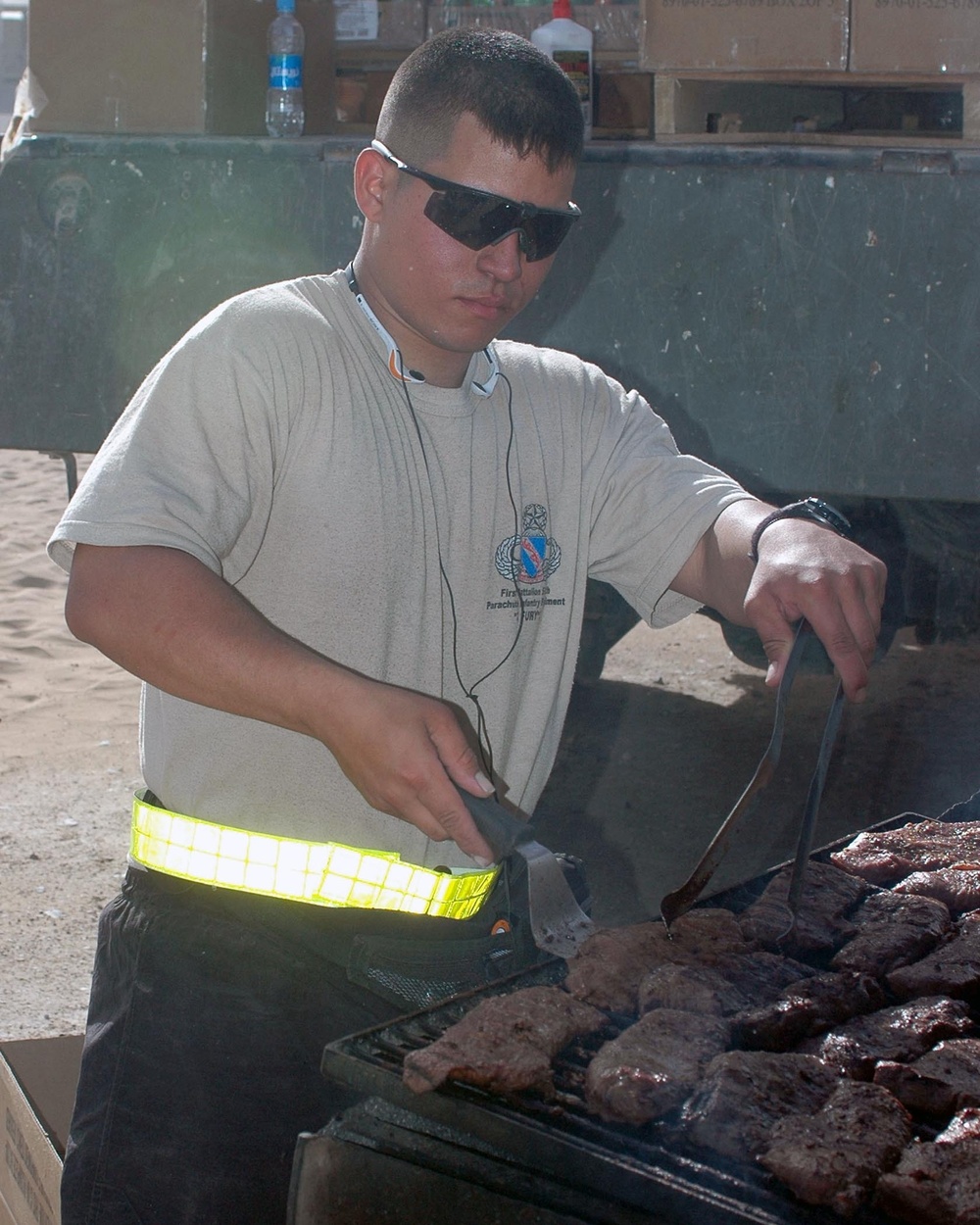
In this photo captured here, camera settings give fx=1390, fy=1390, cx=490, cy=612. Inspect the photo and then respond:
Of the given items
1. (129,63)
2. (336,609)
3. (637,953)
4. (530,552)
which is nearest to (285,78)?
(129,63)

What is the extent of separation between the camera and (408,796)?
1.73 meters

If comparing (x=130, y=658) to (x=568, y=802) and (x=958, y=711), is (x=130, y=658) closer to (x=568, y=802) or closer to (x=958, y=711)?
(x=568, y=802)

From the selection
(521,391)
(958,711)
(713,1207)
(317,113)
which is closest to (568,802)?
(958,711)

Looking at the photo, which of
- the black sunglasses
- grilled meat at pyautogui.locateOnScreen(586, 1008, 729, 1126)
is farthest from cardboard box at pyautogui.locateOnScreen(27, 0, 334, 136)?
grilled meat at pyautogui.locateOnScreen(586, 1008, 729, 1126)

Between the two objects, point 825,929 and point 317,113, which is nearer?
point 825,929

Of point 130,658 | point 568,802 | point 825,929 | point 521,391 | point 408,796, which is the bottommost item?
point 568,802

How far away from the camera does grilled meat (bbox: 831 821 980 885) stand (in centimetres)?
264

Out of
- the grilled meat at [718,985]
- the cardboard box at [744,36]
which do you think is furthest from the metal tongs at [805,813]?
the cardboard box at [744,36]

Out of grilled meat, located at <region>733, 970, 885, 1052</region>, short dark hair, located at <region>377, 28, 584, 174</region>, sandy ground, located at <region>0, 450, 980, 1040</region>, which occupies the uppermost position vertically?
short dark hair, located at <region>377, 28, 584, 174</region>

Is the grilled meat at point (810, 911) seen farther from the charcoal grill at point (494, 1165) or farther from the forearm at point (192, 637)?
the forearm at point (192, 637)

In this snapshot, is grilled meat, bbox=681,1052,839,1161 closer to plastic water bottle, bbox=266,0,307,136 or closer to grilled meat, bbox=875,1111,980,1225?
grilled meat, bbox=875,1111,980,1225

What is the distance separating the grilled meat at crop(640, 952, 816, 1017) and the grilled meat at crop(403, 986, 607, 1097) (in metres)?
0.12

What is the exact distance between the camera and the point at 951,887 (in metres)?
2.52

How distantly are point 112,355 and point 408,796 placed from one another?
3.03 metres
